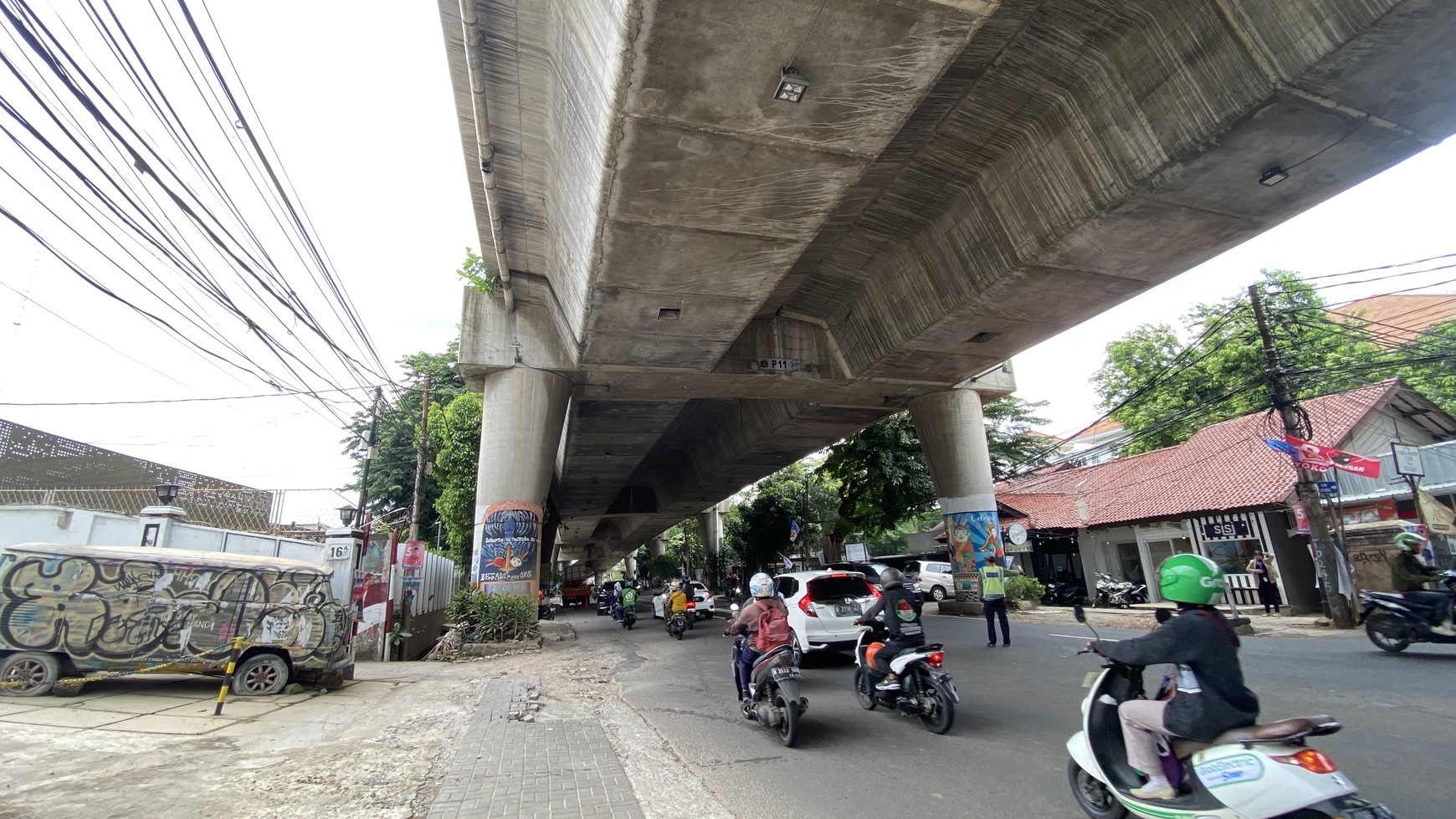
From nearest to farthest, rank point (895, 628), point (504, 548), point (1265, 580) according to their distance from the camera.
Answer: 1. point (895, 628)
2. point (504, 548)
3. point (1265, 580)

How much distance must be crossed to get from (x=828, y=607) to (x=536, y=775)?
230 inches

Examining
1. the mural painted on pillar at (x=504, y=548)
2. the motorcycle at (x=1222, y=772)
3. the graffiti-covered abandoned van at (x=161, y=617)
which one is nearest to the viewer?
the motorcycle at (x=1222, y=772)

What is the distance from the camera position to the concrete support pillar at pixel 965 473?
58.3 feet

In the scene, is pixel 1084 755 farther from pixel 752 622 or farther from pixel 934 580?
pixel 934 580

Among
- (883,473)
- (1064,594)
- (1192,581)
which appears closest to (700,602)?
(883,473)

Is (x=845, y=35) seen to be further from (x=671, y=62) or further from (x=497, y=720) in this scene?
(x=497, y=720)

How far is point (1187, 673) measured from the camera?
129 inches

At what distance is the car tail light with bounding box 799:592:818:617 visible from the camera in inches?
396

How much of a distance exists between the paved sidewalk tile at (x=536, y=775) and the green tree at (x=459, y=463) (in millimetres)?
15321

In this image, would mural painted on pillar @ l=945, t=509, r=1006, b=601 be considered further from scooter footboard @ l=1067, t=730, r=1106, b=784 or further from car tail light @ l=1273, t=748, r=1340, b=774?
car tail light @ l=1273, t=748, r=1340, b=774

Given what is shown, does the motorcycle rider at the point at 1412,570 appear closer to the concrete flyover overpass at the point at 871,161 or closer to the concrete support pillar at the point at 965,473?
the concrete flyover overpass at the point at 871,161

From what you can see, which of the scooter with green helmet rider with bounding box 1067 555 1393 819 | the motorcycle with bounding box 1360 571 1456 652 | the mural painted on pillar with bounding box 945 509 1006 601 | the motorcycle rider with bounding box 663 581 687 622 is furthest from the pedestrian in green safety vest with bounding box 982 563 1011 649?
the scooter with green helmet rider with bounding box 1067 555 1393 819

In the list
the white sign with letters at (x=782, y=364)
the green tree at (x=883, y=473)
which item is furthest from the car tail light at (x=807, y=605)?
the green tree at (x=883, y=473)

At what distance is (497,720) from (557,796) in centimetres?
301
